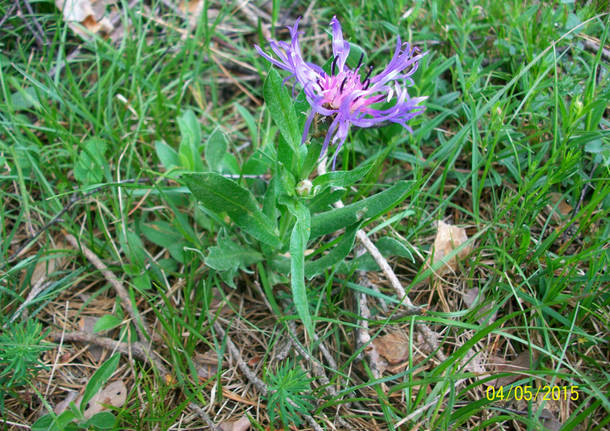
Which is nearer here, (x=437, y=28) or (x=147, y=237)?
(x=147, y=237)

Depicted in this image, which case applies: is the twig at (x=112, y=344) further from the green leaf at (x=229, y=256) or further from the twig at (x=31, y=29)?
the twig at (x=31, y=29)

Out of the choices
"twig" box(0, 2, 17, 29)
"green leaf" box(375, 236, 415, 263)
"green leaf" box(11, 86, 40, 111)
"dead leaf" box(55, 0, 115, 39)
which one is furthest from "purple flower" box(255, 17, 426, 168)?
"twig" box(0, 2, 17, 29)

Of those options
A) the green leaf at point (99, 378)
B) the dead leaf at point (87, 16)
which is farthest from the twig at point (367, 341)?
the dead leaf at point (87, 16)

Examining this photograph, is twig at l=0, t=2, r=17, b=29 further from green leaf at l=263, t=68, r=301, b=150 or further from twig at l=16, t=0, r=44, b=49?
green leaf at l=263, t=68, r=301, b=150

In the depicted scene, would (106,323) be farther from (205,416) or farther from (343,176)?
(343,176)

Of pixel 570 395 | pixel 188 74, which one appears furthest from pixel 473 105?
pixel 188 74

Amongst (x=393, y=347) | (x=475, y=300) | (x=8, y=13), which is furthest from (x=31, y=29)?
(x=475, y=300)

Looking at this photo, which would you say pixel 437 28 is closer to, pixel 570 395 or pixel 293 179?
pixel 293 179
